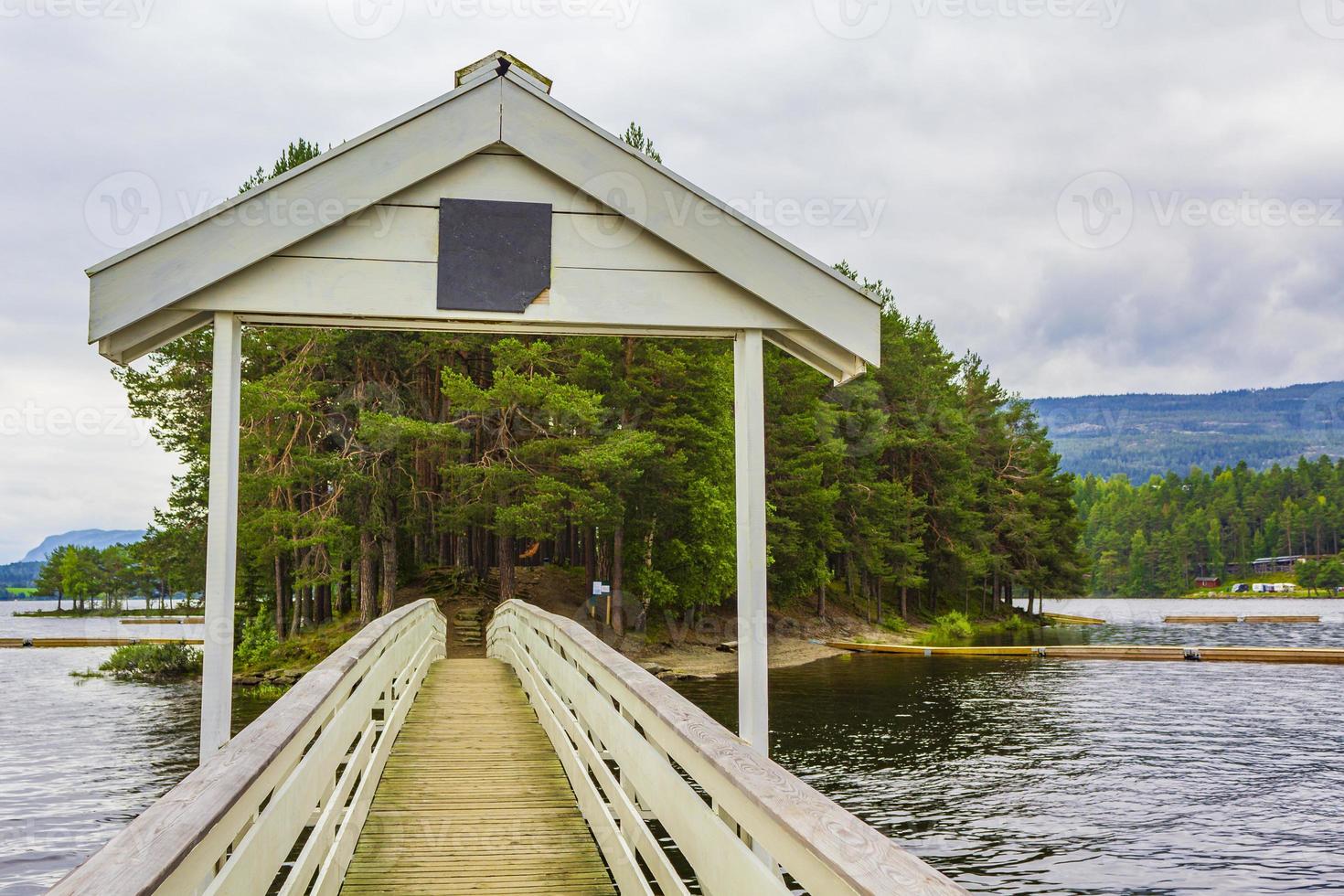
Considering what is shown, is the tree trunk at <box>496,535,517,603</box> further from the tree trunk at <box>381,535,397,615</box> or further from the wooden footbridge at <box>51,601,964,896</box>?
the wooden footbridge at <box>51,601,964,896</box>

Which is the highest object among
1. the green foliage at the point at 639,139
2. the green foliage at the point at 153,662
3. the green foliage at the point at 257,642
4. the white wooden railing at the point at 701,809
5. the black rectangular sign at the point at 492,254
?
the green foliage at the point at 639,139

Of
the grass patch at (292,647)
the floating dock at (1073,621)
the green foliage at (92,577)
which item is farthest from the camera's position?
the green foliage at (92,577)

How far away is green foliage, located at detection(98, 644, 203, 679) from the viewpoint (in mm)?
30797

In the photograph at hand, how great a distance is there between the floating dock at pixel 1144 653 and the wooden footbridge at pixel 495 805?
28.2 m

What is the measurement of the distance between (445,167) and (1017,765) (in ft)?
51.1

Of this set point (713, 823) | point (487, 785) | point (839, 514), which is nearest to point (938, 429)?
point (839, 514)

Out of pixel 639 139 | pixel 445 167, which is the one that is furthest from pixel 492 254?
pixel 639 139

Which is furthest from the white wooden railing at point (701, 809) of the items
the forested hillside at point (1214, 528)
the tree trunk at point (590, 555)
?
the forested hillside at point (1214, 528)

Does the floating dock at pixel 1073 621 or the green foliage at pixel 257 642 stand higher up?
the green foliage at pixel 257 642

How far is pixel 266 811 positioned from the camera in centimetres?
306

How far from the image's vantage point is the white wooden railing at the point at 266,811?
1940mm

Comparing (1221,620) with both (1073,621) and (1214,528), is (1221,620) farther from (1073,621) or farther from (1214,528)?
(1214,528)

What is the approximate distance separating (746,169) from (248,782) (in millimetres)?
70217

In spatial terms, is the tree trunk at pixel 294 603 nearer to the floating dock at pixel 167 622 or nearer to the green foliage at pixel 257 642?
the green foliage at pixel 257 642
